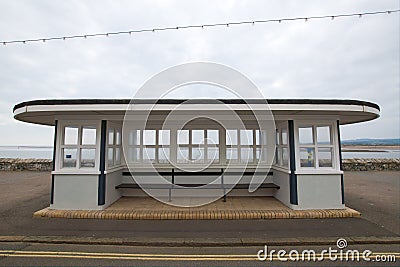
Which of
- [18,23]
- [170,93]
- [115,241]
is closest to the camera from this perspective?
[115,241]

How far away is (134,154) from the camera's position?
22.8ft

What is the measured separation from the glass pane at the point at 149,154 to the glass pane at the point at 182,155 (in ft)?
2.40

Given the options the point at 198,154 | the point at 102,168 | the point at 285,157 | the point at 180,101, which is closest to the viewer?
the point at 180,101

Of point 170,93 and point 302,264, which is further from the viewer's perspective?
point 170,93

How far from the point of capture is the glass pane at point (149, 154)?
6.91 meters

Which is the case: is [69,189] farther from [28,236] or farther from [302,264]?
[302,264]

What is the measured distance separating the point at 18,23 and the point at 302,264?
9141 millimetres

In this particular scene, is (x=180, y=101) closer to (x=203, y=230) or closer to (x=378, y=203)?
(x=203, y=230)

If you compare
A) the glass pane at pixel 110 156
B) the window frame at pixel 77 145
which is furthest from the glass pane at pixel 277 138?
the window frame at pixel 77 145

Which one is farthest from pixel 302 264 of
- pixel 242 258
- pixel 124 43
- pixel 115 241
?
pixel 124 43

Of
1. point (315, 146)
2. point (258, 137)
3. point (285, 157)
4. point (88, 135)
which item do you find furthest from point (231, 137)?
point (88, 135)

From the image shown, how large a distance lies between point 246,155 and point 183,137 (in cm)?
196

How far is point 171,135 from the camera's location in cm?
684

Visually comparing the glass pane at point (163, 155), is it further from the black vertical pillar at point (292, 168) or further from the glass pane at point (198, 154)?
the black vertical pillar at point (292, 168)
